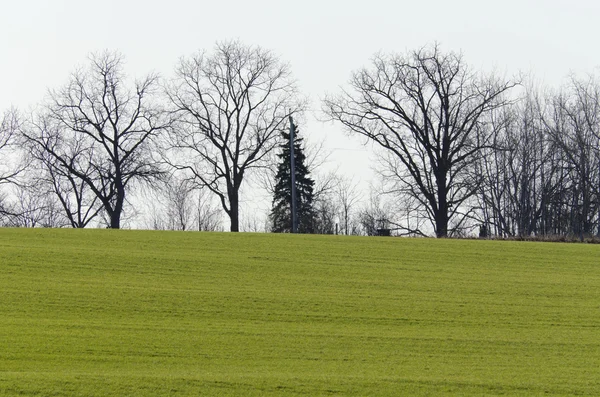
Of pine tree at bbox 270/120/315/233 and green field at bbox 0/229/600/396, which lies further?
pine tree at bbox 270/120/315/233

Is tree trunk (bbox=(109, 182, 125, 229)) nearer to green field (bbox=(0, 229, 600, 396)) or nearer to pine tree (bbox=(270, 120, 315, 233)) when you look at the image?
pine tree (bbox=(270, 120, 315, 233))

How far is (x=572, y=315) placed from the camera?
63.5 feet

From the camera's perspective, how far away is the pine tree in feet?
179

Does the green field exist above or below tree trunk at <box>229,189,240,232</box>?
below

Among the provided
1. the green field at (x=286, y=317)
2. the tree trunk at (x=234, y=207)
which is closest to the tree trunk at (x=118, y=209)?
the tree trunk at (x=234, y=207)

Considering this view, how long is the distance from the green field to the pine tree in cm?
2702

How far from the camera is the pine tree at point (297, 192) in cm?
5453

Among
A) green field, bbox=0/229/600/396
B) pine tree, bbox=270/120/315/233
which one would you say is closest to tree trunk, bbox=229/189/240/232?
pine tree, bbox=270/120/315/233

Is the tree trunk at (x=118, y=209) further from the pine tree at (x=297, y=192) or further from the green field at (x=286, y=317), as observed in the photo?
the green field at (x=286, y=317)

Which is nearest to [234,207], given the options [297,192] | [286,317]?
[297,192]

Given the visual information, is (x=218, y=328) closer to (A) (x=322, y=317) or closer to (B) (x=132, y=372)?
(A) (x=322, y=317)

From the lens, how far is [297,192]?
5509 cm

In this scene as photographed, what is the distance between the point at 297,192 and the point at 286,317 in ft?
123

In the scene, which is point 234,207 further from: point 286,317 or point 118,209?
point 286,317
